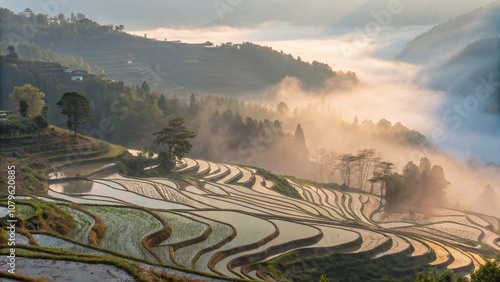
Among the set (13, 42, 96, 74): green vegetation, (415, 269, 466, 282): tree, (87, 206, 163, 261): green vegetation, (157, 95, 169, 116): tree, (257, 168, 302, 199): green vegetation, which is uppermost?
(13, 42, 96, 74): green vegetation

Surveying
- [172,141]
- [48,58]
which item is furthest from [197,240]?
[48,58]

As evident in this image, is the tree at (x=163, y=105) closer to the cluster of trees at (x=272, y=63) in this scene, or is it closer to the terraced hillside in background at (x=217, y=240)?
the terraced hillside in background at (x=217, y=240)

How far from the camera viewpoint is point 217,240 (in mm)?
23828

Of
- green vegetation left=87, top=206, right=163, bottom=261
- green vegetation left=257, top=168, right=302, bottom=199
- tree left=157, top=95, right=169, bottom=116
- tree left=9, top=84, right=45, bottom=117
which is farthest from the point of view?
tree left=157, top=95, right=169, bottom=116

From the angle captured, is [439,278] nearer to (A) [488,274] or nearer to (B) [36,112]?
(A) [488,274]

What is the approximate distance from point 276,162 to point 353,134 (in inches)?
1676

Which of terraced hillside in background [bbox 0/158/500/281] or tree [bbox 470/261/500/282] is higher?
tree [bbox 470/261/500/282]

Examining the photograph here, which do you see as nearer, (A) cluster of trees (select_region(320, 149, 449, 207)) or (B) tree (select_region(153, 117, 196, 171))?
(B) tree (select_region(153, 117, 196, 171))

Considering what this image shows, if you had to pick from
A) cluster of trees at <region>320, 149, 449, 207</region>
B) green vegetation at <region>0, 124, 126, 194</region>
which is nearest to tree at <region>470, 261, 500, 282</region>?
green vegetation at <region>0, 124, 126, 194</region>

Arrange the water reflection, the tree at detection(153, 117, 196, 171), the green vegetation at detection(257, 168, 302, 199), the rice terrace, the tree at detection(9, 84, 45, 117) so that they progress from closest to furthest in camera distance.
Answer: the rice terrace < the water reflection < the green vegetation at detection(257, 168, 302, 199) < the tree at detection(153, 117, 196, 171) < the tree at detection(9, 84, 45, 117)

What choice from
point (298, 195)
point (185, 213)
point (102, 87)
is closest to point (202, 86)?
point (102, 87)

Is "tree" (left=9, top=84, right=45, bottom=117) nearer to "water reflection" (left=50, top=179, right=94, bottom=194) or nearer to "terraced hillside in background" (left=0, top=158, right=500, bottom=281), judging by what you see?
"terraced hillside in background" (left=0, top=158, right=500, bottom=281)

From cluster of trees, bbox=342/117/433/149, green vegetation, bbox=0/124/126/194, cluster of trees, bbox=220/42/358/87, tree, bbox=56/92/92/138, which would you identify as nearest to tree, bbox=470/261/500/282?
green vegetation, bbox=0/124/126/194

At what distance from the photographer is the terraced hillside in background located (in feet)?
60.5
